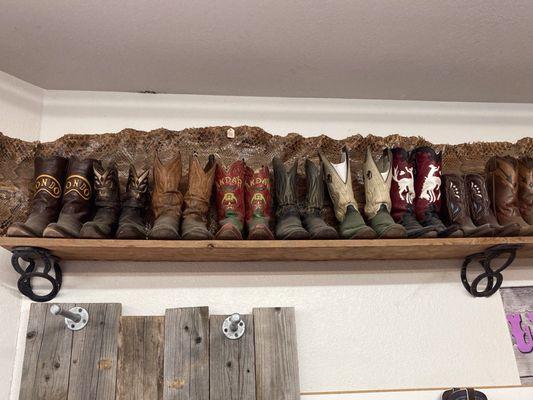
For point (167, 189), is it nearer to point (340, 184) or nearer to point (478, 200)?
point (340, 184)

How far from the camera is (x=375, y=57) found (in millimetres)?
2006

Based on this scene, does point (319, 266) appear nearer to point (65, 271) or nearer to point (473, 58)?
point (65, 271)

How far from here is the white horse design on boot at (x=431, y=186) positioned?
6.36ft

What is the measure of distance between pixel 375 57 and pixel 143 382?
157 cm

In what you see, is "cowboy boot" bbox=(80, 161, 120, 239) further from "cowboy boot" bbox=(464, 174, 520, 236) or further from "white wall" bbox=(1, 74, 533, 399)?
"cowboy boot" bbox=(464, 174, 520, 236)

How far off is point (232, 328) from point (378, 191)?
785 millimetres

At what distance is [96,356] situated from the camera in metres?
1.63

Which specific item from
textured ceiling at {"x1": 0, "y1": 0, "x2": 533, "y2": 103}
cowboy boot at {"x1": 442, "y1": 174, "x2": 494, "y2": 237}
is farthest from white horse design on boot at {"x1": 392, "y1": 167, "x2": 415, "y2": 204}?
textured ceiling at {"x1": 0, "y1": 0, "x2": 533, "y2": 103}

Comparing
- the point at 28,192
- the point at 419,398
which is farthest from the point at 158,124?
the point at 419,398

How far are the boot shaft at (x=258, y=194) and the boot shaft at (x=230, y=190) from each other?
0.11 ft

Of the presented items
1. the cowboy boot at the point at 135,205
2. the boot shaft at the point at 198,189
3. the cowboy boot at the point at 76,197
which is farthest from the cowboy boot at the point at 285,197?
the cowboy boot at the point at 76,197

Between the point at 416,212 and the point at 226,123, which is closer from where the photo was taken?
the point at 416,212

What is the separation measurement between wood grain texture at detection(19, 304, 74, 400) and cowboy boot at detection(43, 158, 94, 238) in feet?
1.01

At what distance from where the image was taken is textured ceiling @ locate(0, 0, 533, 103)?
1.74 m
